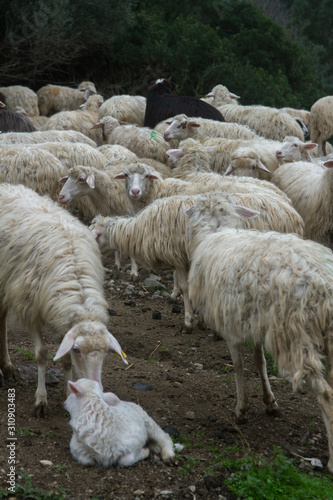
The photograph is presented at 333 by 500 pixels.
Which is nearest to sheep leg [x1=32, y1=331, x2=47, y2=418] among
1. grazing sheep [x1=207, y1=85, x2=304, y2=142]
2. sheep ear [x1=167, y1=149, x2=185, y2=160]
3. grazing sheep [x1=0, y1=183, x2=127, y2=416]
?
grazing sheep [x1=0, y1=183, x2=127, y2=416]

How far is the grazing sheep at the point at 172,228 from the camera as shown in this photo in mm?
5773

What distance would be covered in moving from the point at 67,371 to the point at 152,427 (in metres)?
0.82

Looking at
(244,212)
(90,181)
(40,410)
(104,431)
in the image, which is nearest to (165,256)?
(244,212)

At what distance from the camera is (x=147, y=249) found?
590 cm

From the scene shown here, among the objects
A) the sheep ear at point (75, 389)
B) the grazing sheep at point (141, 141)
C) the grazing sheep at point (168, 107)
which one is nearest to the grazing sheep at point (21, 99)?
the grazing sheep at point (168, 107)

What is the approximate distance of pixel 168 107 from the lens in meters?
11.0

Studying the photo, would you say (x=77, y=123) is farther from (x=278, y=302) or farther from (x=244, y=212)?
(x=278, y=302)

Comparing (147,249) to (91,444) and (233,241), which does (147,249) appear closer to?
(233,241)

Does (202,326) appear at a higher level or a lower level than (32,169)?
lower

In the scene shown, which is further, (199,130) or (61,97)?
(61,97)

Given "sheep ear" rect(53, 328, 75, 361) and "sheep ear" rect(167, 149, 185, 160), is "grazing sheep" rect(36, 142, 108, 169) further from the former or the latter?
"sheep ear" rect(53, 328, 75, 361)

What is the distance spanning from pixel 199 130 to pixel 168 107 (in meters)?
1.83

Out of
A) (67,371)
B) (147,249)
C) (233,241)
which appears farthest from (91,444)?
(147,249)

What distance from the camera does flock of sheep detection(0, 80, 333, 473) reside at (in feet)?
11.3
